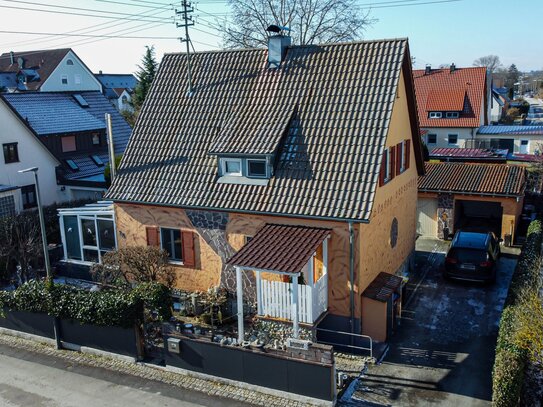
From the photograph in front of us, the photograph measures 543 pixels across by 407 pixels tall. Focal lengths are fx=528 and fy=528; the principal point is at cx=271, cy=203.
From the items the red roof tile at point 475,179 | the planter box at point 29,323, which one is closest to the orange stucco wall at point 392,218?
the red roof tile at point 475,179

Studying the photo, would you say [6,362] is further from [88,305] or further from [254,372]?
[254,372]

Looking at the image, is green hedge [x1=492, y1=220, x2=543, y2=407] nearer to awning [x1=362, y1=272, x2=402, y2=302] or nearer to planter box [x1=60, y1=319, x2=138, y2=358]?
awning [x1=362, y1=272, x2=402, y2=302]

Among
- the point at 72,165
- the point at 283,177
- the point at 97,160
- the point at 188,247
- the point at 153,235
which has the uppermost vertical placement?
the point at 283,177

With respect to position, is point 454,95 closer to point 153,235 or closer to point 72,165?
point 72,165

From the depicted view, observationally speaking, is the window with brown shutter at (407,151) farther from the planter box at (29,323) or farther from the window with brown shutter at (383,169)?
the planter box at (29,323)

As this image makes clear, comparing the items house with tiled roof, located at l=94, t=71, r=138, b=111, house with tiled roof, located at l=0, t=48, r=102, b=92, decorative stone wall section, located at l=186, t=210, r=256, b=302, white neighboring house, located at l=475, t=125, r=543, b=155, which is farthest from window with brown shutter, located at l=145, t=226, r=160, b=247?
house with tiled roof, located at l=94, t=71, r=138, b=111

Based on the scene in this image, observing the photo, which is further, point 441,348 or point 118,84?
point 118,84

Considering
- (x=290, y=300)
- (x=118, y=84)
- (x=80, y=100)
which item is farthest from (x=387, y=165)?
(x=118, y=84)
